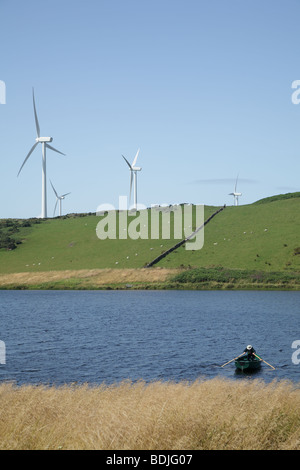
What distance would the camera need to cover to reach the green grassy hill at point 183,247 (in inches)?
3900

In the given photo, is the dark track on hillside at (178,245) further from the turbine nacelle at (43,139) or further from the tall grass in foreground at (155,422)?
the tall grass in foreground at (155,422)

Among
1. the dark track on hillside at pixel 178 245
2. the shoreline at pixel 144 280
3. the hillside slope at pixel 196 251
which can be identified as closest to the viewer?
the shoreline at pixel 144 280

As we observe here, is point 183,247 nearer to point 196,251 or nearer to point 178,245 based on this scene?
point 178,245

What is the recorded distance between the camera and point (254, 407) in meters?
17.8

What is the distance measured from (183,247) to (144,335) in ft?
214

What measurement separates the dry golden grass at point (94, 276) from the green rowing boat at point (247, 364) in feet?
192

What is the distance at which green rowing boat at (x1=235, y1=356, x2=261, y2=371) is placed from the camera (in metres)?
32.3

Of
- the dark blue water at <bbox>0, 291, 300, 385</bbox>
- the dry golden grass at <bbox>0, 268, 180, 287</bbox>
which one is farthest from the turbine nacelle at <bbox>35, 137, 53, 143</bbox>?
the dark blue water at <bbox>0, 291, 300, 385</bbox>

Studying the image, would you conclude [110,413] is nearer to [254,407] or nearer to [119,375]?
[254,407]

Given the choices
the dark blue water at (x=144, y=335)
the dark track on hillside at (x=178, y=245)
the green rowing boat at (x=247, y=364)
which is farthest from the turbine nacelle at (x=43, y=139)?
the green rowing boat at (x=247, y=364)

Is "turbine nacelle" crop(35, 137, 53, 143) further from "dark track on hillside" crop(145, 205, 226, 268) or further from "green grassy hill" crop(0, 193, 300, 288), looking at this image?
"dark track on hillside" crop(145, 205, 226, 268)

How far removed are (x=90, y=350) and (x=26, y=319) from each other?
66.1 feet

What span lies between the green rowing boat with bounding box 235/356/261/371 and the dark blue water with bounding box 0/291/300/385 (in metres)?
0.65

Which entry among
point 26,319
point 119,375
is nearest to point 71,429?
point 119,375
